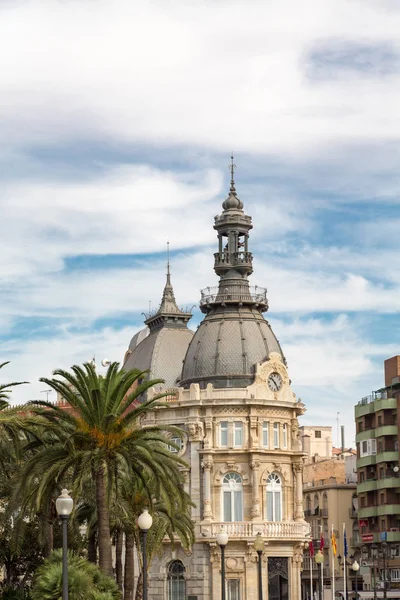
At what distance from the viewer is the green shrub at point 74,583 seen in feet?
159

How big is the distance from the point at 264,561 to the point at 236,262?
2304 centimetres

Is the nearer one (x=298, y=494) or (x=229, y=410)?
(x=229, y=410)

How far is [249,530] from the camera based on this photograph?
306ft

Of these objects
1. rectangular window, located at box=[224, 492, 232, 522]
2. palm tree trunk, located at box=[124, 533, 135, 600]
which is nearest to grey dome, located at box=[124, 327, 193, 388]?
rectangular window, located at box=[224, 492, 232, 522]

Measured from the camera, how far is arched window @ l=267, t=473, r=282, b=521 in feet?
313

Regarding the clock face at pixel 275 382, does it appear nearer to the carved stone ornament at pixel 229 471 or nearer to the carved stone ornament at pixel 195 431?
the carved stone ornament at pixel 195 431

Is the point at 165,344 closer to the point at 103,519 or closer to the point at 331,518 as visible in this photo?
the point at 331,518

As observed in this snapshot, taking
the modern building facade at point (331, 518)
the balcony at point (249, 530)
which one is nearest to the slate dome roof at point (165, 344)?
the balcony at point (249, 530)

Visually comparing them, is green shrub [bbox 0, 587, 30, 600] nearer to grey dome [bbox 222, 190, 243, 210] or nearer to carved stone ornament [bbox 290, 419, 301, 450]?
carved stone ornament [bbox 290, 419, 301, 450]

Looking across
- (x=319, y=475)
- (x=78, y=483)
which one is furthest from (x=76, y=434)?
(x=319, y=475)

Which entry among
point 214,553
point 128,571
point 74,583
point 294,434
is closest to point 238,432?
point 294,434

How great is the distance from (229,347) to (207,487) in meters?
10.8

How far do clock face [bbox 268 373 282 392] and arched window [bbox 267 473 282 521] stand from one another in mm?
6383

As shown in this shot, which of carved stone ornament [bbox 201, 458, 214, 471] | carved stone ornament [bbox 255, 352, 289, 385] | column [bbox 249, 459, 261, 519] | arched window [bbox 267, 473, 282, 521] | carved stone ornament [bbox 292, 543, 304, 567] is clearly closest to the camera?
column [bbox 249, 459, 261, 519]
